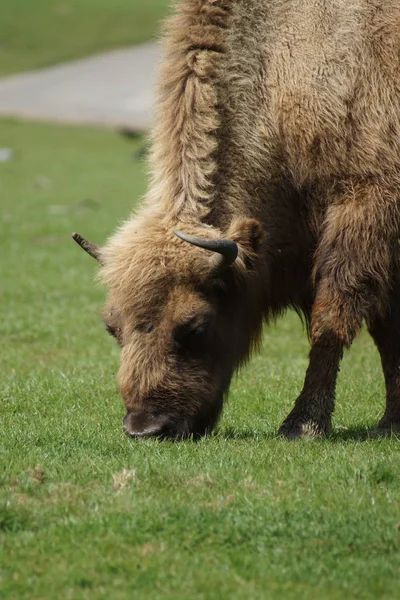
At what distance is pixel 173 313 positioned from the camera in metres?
6.66

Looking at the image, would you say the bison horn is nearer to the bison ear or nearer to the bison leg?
the bison ear

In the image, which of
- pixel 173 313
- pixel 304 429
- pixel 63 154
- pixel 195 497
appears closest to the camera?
pixel 195 497

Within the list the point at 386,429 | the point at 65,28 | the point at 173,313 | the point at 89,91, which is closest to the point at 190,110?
the point at 173,313

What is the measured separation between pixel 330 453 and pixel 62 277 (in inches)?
353

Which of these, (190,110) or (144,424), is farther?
(190,110)

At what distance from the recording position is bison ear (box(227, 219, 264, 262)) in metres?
6.86

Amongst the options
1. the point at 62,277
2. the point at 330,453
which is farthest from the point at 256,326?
the point at 62,277

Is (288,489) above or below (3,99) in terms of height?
above

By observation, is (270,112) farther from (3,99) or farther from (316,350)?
(3,99)

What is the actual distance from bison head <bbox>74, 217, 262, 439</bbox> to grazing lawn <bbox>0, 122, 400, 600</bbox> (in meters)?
0.26

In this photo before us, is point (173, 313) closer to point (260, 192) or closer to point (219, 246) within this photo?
point (219, 246)

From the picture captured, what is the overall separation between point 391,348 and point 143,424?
6.87 feet

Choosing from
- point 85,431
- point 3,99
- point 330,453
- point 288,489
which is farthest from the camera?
point 3,99

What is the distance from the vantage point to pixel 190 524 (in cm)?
502
